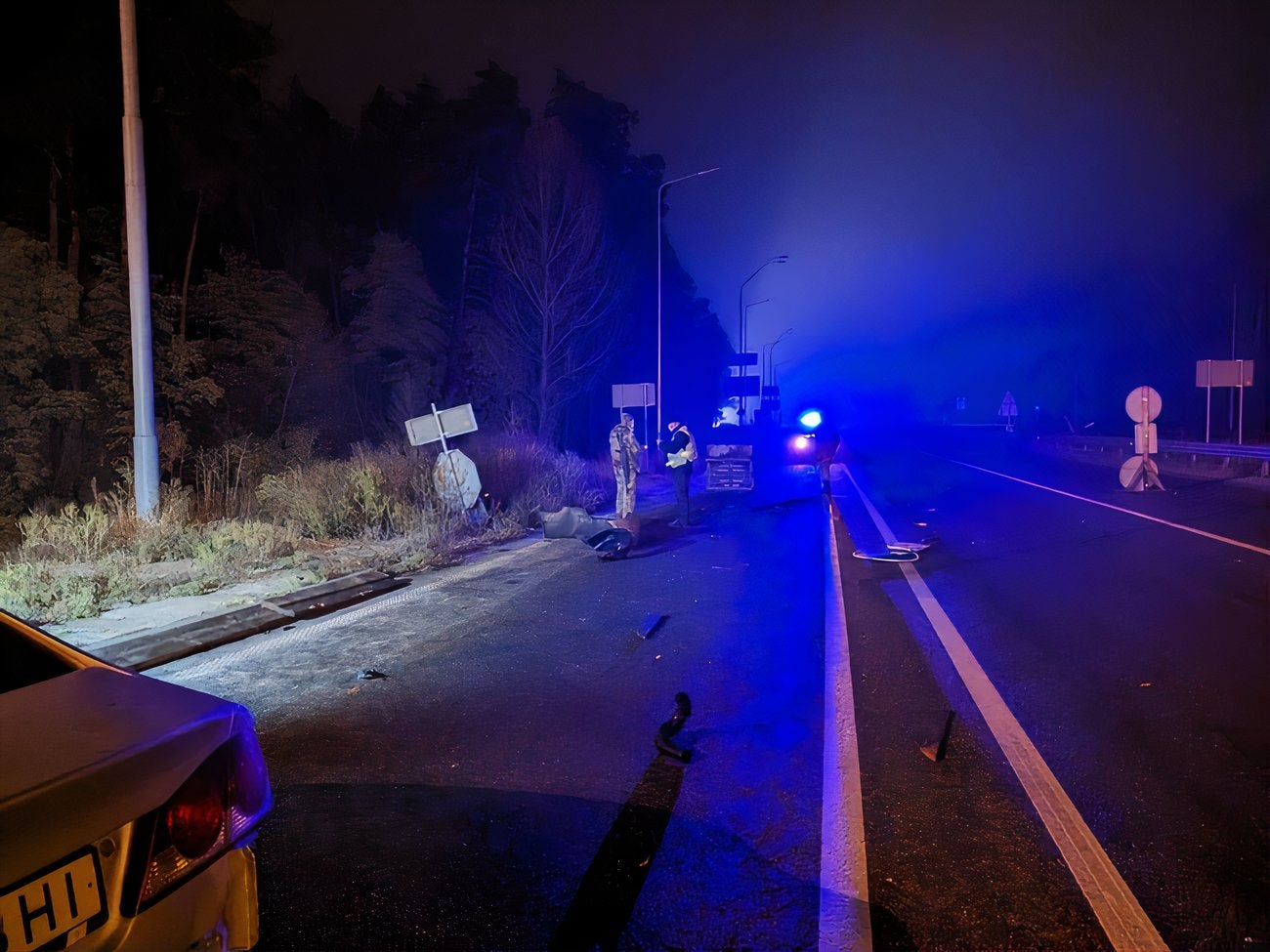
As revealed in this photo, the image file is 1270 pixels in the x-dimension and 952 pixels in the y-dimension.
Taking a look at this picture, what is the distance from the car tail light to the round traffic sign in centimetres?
2016

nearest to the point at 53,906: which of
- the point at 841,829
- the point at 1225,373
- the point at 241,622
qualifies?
the point at 841,829

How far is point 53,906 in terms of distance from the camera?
66.4 inches

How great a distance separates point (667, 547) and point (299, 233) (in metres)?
22.1

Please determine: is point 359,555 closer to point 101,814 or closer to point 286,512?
point 286,512

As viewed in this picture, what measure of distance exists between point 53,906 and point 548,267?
1056 inches

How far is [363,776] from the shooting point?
4234 millimetres

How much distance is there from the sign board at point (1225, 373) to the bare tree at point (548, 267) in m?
18.8

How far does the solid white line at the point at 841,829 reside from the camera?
292cm

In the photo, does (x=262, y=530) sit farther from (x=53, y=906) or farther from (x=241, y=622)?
(x=53, y=906)

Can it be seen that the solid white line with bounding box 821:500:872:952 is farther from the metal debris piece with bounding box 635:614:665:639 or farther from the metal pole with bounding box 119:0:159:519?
the metal pole with bounding box 119:0:159:519

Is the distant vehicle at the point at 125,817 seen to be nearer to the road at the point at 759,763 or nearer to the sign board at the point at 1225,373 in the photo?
the road at the point at 759,763

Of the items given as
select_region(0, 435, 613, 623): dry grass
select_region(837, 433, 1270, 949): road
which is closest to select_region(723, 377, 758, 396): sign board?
select_region(0, 435, 613, 623): dry grass

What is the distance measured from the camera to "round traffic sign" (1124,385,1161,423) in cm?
1839

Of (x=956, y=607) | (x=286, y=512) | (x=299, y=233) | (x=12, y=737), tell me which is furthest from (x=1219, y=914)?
(x=299, y=233)
